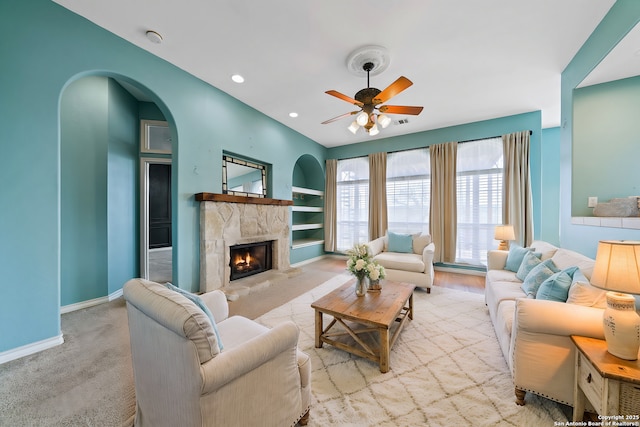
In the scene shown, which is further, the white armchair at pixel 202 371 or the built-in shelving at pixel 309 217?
the built-in shelving at pixel 309 217

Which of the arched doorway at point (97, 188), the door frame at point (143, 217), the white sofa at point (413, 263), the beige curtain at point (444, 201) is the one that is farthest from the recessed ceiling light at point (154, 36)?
the beige curtain at point (444, 201)

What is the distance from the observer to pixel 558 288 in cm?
159

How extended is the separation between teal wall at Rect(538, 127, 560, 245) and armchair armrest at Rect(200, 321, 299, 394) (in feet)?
19.7

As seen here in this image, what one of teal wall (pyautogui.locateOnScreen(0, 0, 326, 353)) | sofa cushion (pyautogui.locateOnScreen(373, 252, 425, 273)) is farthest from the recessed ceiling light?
sofa cushion (pyautogui.locateOnScreen(373, 252, 425, 273))

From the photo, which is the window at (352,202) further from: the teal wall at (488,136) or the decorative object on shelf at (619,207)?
the decorative object on shelf at (619,207)

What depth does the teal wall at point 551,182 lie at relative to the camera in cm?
455

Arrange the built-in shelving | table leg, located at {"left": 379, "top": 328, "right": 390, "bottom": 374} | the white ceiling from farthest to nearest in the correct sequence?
the built-in shelving, the white ceiling, table leg, located at {"left": 379, "top": 328, "right": 390, "bottom": 374}

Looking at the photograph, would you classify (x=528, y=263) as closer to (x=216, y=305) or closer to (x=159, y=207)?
(x=216, y=305)

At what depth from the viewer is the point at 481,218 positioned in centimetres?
435

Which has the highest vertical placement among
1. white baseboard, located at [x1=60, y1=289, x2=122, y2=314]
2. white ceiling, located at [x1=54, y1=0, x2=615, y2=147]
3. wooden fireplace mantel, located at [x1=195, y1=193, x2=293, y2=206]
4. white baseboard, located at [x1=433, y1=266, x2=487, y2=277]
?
white ceiling, located at [x1=54, y1=0, x2=615, y2=147]

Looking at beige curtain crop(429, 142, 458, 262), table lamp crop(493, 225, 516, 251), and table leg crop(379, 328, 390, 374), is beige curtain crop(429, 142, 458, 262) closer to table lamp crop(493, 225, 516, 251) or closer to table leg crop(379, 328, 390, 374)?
table lamp crop(493, 225, 516, 251)

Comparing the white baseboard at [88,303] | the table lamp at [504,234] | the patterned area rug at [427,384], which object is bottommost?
the patterned area rug at [427,384]

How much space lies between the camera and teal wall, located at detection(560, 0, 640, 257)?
1.83m

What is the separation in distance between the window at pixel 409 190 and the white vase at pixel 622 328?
371 cm
